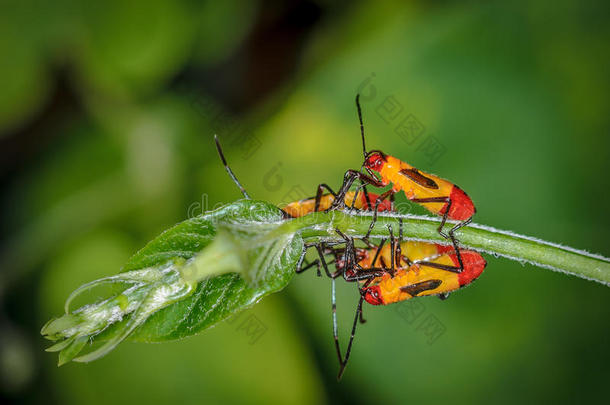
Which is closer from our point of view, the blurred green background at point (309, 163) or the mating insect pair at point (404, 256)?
the mating insect pair at point (404, 256)

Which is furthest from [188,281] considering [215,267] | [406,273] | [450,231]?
[406,273]

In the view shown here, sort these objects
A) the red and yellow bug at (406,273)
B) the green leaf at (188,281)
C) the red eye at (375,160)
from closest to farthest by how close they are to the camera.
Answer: the green leaf at (188,281) → the red and yellow bug at (406,273) → the red eye at (375,160)

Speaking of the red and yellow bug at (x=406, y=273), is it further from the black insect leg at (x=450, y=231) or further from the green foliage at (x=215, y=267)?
the green foliage at (x=215, y=267)

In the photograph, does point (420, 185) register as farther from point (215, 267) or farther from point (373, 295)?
point (215, 267)

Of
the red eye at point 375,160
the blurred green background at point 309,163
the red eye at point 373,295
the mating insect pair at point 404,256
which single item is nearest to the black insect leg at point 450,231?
the mating insect pair at point 404,256

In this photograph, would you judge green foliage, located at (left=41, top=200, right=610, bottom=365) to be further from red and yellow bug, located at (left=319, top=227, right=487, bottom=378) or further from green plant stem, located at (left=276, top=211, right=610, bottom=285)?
red and yellow bug, located at (left=319, top=227, right=487, bottom=378)

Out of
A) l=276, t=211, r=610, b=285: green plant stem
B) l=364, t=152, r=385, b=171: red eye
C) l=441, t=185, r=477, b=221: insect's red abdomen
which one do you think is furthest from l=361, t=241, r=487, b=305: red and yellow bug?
l=276, t=211, r=610, b=285: green plant stem

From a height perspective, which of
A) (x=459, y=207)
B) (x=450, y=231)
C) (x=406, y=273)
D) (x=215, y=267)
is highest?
(x=215, y=267)
